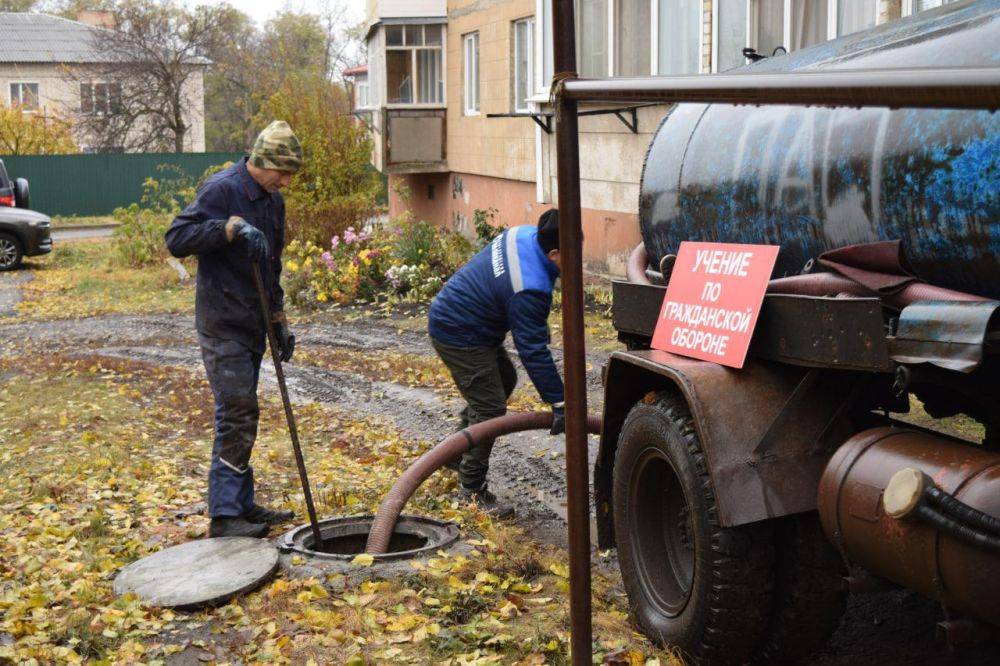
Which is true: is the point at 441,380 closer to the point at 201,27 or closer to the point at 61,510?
the point at 61,510

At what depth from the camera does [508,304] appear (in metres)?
5.86

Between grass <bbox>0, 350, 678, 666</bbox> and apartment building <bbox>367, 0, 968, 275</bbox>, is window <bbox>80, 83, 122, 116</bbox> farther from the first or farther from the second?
grass <bbox>0, 350, 678, 666</bbox>

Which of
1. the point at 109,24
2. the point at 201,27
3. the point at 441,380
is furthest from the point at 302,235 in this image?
the point at 109,24

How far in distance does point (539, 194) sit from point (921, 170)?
13480 mm

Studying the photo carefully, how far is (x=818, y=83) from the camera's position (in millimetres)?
1598

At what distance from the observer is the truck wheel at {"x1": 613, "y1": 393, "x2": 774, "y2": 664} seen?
3.56 m

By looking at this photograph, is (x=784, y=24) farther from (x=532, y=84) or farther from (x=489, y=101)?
(x=489, y=101)

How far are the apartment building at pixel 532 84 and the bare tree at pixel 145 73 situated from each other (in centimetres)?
2098

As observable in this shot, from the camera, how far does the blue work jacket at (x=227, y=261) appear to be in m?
5.48

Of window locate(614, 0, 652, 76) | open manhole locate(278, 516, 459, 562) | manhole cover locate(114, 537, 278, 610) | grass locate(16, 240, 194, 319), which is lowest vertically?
open manhole locate(278, 516, 459, 562)

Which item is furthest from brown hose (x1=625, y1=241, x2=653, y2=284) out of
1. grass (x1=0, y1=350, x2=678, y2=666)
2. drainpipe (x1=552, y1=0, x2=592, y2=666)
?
drainpipe (x1=552, y1=0, x2=592, y2=666)

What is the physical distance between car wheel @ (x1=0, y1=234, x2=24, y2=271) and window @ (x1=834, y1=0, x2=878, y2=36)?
58.2 feet

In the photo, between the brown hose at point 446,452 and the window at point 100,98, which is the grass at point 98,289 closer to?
the brown hose at point 446,452

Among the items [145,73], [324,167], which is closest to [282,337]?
[324,167]
